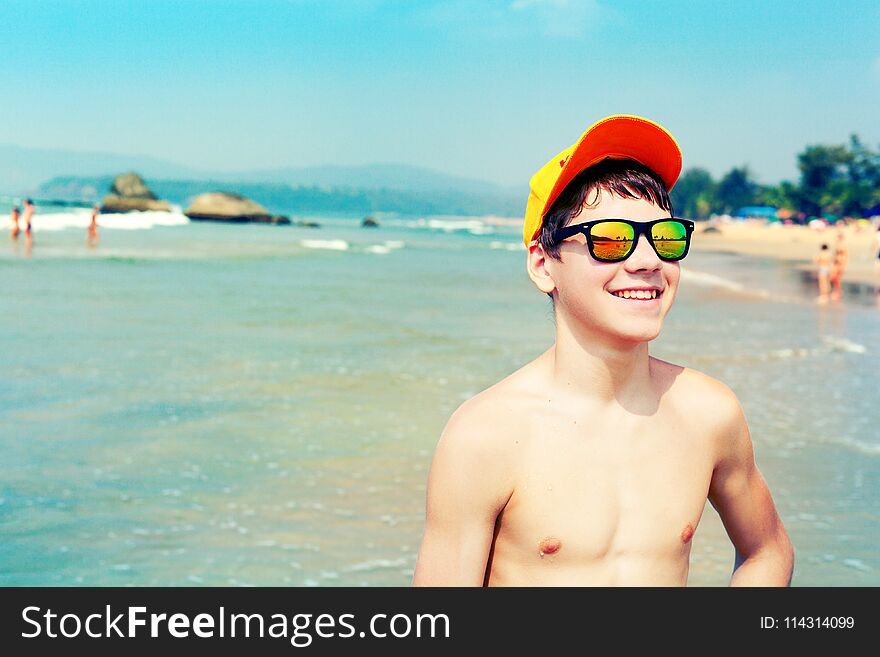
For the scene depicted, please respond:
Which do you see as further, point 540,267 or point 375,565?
point 375,565

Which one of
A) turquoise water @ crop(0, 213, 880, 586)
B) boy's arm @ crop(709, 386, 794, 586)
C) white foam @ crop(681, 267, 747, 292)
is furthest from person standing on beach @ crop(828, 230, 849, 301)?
boy's arm @ crop(709, 386, 794, 586)

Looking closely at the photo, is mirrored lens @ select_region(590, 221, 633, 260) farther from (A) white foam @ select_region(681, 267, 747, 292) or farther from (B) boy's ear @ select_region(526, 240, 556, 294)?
(A) white foam @ select_region(681, 267, 747, 292)

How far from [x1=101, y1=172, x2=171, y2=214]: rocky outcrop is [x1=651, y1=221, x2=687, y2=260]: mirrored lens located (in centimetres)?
8876

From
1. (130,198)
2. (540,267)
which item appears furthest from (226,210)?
(540,267)

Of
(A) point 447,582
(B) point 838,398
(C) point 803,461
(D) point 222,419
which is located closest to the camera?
(A) point 447,582

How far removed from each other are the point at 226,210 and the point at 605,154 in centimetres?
8495

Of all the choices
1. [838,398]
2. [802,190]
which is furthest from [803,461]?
[802,190]

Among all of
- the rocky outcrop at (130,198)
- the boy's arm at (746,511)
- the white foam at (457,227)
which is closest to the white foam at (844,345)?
the boy's arm at (746,511)

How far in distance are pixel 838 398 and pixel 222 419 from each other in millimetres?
5309

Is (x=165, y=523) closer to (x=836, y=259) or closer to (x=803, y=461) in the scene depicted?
(x=803, y=461)

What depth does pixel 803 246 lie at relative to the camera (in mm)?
58469

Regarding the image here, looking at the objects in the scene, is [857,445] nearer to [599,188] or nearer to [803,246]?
[599,188]

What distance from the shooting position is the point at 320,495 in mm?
6191

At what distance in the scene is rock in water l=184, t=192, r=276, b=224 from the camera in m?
83.7
